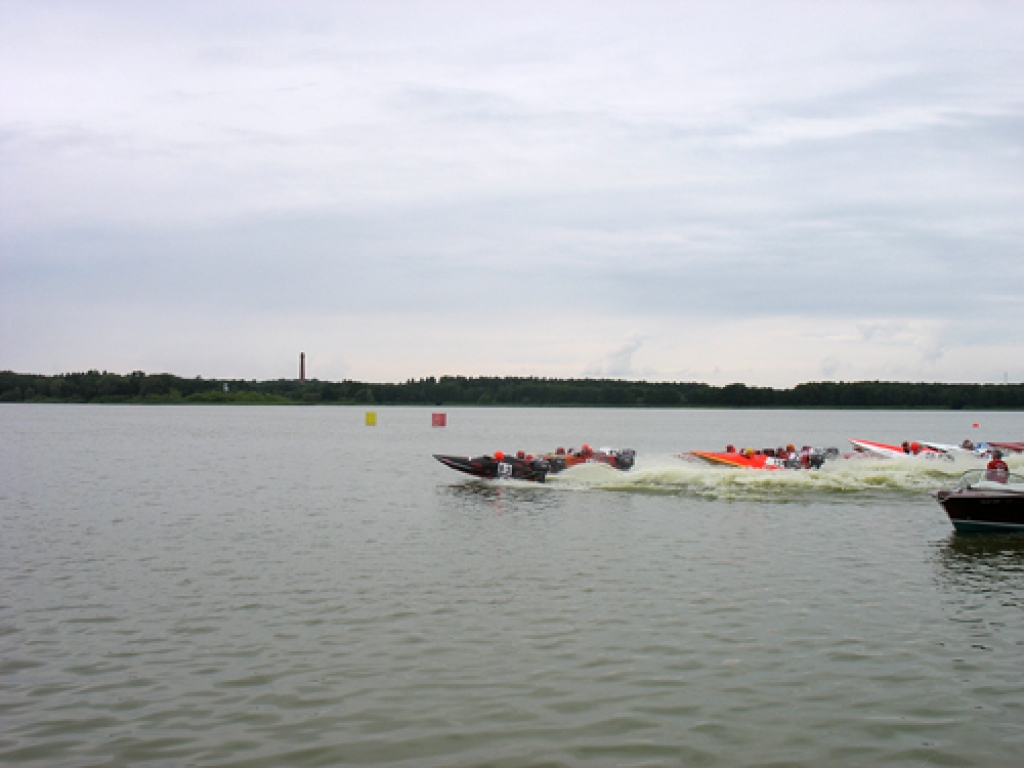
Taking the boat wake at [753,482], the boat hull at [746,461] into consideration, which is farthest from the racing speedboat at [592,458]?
the boat hull at [746,461]

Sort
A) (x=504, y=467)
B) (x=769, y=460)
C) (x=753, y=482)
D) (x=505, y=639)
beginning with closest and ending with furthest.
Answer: (x=505, y=639)
(x=753, y=482)
(x=504, y=467)
(x=769, y=460)

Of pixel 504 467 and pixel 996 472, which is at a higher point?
pixel 996 472

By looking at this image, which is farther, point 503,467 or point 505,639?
point 503,467

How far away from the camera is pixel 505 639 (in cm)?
1296

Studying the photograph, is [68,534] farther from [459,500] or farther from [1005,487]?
[1005,487]

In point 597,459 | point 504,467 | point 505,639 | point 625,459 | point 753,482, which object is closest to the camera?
A: point 505,639

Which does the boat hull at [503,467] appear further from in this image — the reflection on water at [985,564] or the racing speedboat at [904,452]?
the racing speedboat at [904,452]

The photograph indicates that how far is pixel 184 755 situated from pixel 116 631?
5.14 metres

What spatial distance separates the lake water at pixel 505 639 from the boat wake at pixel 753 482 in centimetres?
594

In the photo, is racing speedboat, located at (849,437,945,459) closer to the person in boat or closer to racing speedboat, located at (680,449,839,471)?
racing speedboat, located at (680,449,839,471)

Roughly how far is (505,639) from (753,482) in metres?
24.9

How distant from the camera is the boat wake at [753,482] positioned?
33.9 m

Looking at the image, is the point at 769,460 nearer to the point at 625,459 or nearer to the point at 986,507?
the point at 625,459

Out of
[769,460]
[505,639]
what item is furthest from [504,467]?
[505,639]
